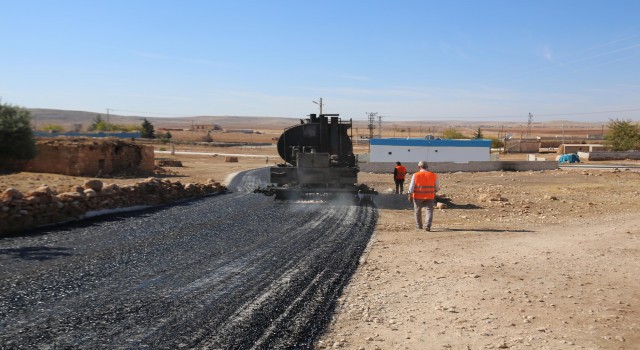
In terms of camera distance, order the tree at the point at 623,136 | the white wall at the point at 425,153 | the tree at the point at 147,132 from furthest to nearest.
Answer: the tree at the point at 147,132 < the tree at the point at 623,136 < the white wall at the point at 425,153

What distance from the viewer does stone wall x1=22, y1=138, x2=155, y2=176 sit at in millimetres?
28156

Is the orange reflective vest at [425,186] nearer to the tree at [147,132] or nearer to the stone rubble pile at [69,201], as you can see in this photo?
the stone rubble pile at [69,201]

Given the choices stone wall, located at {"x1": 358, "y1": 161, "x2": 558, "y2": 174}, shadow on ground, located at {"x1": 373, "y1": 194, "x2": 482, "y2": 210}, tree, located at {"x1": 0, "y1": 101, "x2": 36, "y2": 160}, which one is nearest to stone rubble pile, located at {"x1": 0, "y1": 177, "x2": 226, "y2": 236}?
shadow on ground, located at {"x1": 373, "y1": 194, "x2": 482, "y2": 210}

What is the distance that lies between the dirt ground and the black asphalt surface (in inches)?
18.5

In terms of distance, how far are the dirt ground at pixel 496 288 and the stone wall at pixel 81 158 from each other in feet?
66.1

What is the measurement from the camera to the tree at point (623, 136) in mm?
68562

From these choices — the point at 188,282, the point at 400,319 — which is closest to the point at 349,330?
the point at 400,319

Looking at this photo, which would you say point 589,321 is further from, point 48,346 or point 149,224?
point 149,224

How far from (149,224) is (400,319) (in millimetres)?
8258

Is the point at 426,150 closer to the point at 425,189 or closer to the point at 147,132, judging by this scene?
the point at 425,189

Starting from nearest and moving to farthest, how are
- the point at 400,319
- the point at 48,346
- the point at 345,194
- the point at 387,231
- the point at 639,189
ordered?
the point at 48,346
the point at 400,319
the point at 387,231
the point at 345,194
the point at 639,189

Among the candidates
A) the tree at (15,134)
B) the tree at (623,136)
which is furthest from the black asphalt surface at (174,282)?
the tree at (623,136)

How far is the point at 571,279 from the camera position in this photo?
7383 mm

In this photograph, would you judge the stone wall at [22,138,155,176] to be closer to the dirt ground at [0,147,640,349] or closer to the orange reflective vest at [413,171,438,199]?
the dirt ground at [0,147,640,349]
